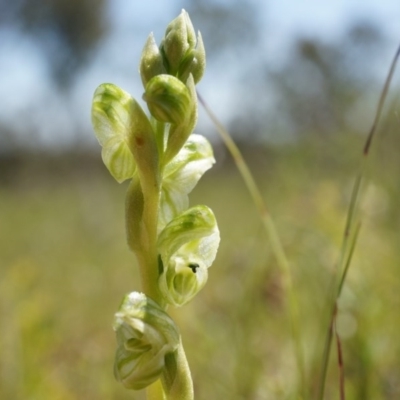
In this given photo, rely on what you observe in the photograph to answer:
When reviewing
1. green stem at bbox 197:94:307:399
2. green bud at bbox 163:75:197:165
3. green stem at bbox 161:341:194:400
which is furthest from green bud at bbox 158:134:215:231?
green stem at bbox 197:94:307:399

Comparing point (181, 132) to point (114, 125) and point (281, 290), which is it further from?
point (281, 290)

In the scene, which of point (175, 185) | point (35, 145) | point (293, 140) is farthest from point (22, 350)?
point (35, 145)

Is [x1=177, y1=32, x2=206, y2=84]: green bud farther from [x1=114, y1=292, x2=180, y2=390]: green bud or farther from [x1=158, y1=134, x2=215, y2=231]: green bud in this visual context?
[x1=114, y1=292, x2=180, y2=390]: green bud

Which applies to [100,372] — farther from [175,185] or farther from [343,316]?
[175,185]

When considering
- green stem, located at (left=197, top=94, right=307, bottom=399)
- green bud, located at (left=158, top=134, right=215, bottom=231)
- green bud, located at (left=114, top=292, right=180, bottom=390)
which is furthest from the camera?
green stem, located at (left=197, top=94, right=307, bottom=399)

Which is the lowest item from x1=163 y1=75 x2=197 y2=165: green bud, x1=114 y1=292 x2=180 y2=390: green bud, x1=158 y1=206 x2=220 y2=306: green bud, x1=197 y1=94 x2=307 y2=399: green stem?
x1=197 y1=94 x2=307 y2=399: green stem

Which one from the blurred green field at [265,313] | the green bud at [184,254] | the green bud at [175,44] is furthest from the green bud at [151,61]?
the blurred green field at [265,313]

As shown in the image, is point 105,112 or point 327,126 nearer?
point 105,112

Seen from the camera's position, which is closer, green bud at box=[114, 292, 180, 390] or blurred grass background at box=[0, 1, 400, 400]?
green bud at box=[114, 292, 180, 390]
